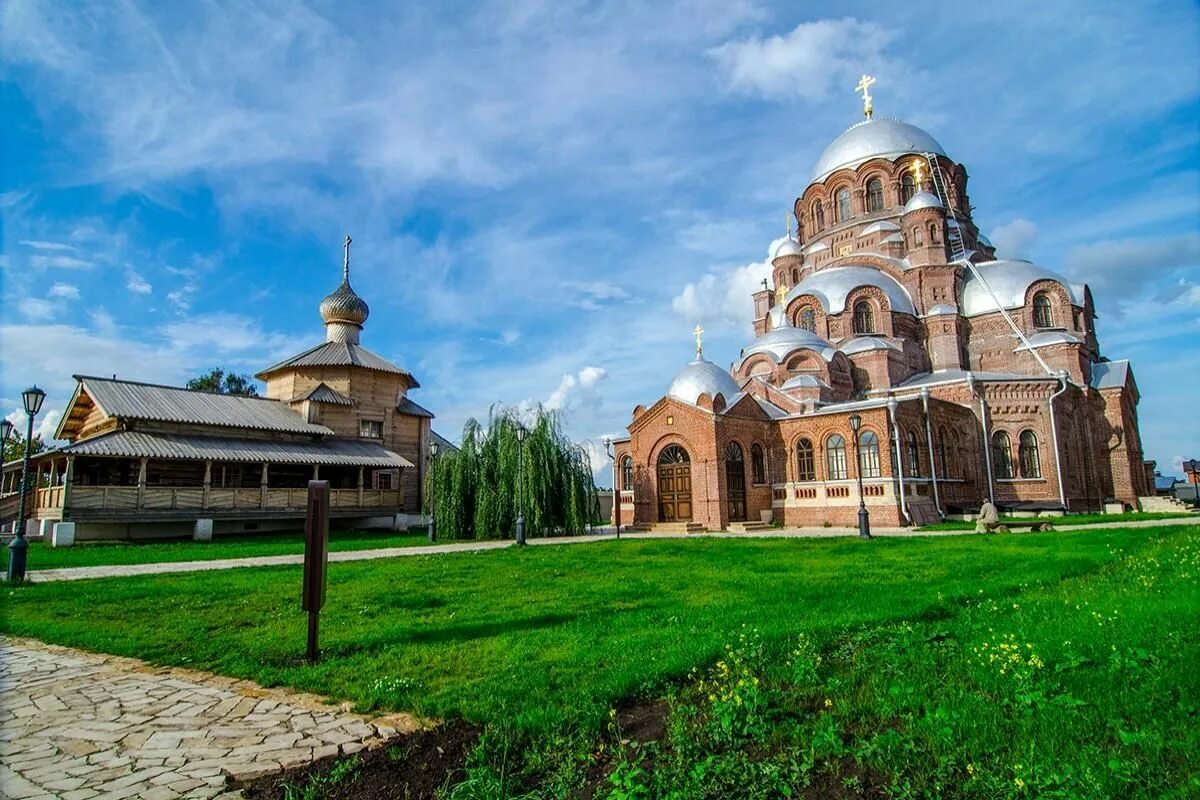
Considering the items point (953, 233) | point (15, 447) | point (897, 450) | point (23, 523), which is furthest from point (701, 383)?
point (15, 447)

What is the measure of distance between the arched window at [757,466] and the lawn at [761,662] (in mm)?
15537

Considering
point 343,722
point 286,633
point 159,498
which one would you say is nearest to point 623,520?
point 159,498

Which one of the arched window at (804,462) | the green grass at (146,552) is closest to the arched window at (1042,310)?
the arched window at (804,462)

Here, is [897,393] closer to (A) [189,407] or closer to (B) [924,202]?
(B) [924,202]

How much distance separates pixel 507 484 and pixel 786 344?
14992 mm

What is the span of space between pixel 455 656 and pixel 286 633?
2140 mm

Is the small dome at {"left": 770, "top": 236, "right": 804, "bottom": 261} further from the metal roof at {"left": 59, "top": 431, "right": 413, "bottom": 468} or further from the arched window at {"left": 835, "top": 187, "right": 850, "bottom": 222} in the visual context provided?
the metal roof at {"left": 59, "top": 431, "right": 413, "bottom": 468}

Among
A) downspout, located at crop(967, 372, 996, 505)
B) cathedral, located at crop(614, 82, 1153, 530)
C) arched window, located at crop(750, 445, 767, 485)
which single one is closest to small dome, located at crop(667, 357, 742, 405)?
cathedral, located at crop(614, 82, 1153, 530)

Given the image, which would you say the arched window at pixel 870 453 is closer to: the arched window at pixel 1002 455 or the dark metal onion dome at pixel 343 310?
the arched window at pixel 1002 455

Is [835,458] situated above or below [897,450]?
below

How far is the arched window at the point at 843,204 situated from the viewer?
124ft

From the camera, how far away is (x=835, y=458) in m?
24.7

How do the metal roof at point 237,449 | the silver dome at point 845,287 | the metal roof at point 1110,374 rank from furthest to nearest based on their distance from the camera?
1. the silver dome at point 845,287
2. the metal roof at point 1110,374
3. the metal roof at point 237,449

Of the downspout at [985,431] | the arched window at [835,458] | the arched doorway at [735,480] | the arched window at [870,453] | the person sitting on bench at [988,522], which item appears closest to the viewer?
the person sitting on bench at [988,522]
